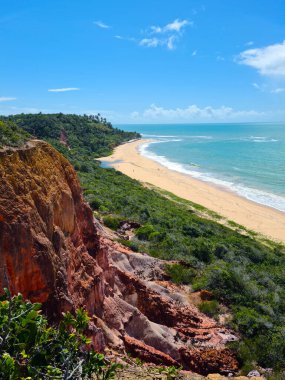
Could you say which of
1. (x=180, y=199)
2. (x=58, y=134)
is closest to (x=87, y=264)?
(x=180, y=199)

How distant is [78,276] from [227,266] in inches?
538

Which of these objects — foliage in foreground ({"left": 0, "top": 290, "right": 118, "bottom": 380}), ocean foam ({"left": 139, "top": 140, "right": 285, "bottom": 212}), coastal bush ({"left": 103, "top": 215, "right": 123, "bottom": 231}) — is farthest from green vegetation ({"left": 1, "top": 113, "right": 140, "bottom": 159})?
foliage in foreground ({"left": 0, "top": 290, "right": 118, "bottom": 380})

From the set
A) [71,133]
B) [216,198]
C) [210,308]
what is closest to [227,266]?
[210,308]

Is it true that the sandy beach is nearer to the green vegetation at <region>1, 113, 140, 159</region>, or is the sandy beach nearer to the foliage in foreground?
the green vegetation at <region>1, 113, 140, 159</region>

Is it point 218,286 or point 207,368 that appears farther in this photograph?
point 218,286

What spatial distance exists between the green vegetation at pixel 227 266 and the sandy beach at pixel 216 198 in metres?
4.97

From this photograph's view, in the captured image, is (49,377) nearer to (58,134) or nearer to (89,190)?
(89,190)

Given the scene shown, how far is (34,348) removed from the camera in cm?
584

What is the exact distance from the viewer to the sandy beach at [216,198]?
41.8 m

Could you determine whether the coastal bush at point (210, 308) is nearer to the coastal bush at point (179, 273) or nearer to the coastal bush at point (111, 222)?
the coastal bush at point (179, 273)

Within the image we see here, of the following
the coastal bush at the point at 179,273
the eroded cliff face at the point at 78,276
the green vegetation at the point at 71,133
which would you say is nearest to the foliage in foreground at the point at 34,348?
the eroded cliff face at the point at 78,276

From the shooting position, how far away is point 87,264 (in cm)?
1230

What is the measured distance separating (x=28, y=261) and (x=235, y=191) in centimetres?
5255

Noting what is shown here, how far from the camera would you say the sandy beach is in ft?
137
